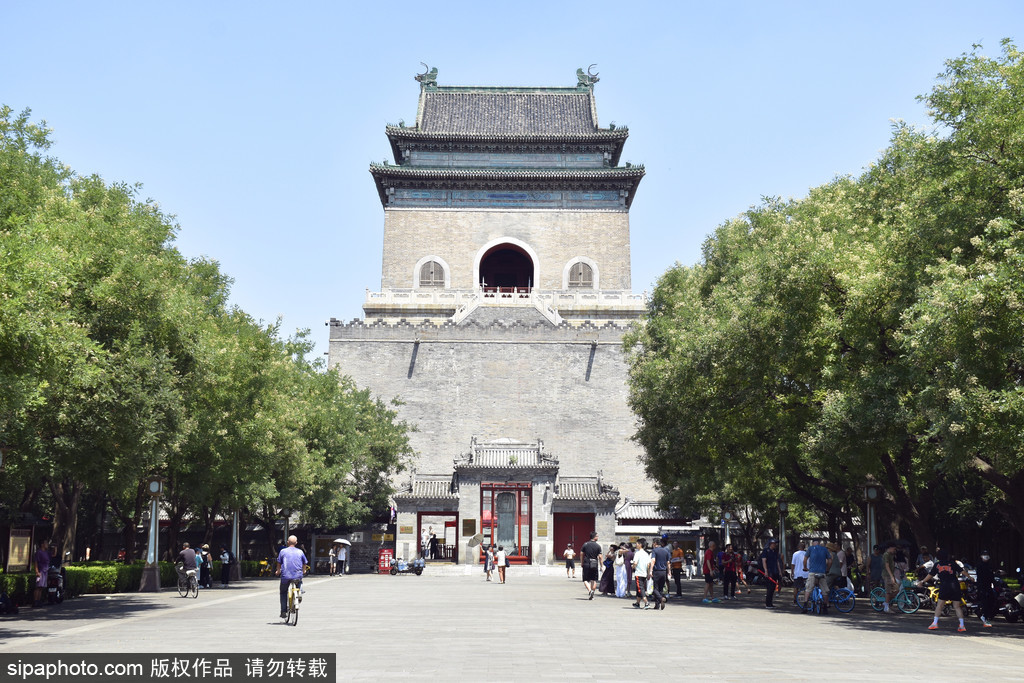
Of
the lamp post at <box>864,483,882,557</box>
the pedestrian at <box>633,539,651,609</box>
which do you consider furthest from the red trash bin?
the lamp post at <box>864,483,882,557</box>

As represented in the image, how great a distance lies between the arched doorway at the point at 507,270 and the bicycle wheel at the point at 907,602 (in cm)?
4517

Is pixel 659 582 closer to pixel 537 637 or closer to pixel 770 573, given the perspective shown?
pixel 770 573

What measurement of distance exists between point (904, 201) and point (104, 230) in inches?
602

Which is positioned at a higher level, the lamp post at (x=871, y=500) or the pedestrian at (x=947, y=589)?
the lamp post at (x=871, y=500)

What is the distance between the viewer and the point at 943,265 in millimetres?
16969

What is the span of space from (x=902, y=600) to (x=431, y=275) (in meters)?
43.0

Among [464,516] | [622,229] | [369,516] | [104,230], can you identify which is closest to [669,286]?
[464,516]

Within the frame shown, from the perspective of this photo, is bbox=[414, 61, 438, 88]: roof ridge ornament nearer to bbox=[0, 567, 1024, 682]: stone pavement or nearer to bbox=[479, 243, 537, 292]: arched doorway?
bbox=[479, 243, 537, 292]: arched doorway

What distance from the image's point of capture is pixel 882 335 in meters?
19.7

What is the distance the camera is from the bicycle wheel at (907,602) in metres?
21.0

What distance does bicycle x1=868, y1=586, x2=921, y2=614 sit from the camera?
2097 centimetres

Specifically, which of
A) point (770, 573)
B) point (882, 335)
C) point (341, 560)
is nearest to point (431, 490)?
→ point (341, 560)

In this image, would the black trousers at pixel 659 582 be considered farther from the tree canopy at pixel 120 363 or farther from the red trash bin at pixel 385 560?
the red trash bin at pixel 385 560

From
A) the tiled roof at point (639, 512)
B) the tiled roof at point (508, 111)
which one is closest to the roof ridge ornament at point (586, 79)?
the tiled roof at point (508, 111)
